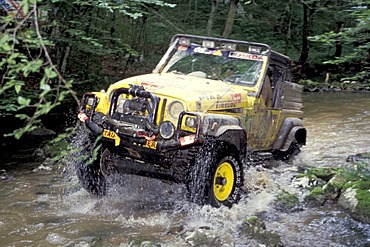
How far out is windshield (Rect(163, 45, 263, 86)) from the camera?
7004mm

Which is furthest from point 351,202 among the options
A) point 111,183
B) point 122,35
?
point 122,35

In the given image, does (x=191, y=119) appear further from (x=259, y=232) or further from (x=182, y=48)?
(x=182, y=48)

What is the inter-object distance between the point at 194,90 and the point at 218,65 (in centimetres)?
133

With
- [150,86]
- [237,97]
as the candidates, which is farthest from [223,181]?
[150,86]

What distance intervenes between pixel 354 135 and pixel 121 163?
7782 mm

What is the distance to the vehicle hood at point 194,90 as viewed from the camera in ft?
18.9

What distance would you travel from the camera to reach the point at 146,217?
5840 millimetres

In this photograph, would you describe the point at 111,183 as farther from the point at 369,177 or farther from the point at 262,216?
the point at 369,177

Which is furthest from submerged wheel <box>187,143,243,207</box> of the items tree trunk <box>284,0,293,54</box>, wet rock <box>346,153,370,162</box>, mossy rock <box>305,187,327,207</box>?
tree trunk <box>284,0,293,54</box>

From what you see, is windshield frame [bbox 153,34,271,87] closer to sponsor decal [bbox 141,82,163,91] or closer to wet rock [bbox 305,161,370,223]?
sponsor decal [bbox 141,82,163,91]

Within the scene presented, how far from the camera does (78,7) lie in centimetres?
1059

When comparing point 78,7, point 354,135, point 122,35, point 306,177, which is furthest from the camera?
point 122,35

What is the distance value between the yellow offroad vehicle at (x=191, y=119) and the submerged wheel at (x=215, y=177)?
1 centimetres

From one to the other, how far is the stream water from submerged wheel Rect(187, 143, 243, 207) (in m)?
0.15
